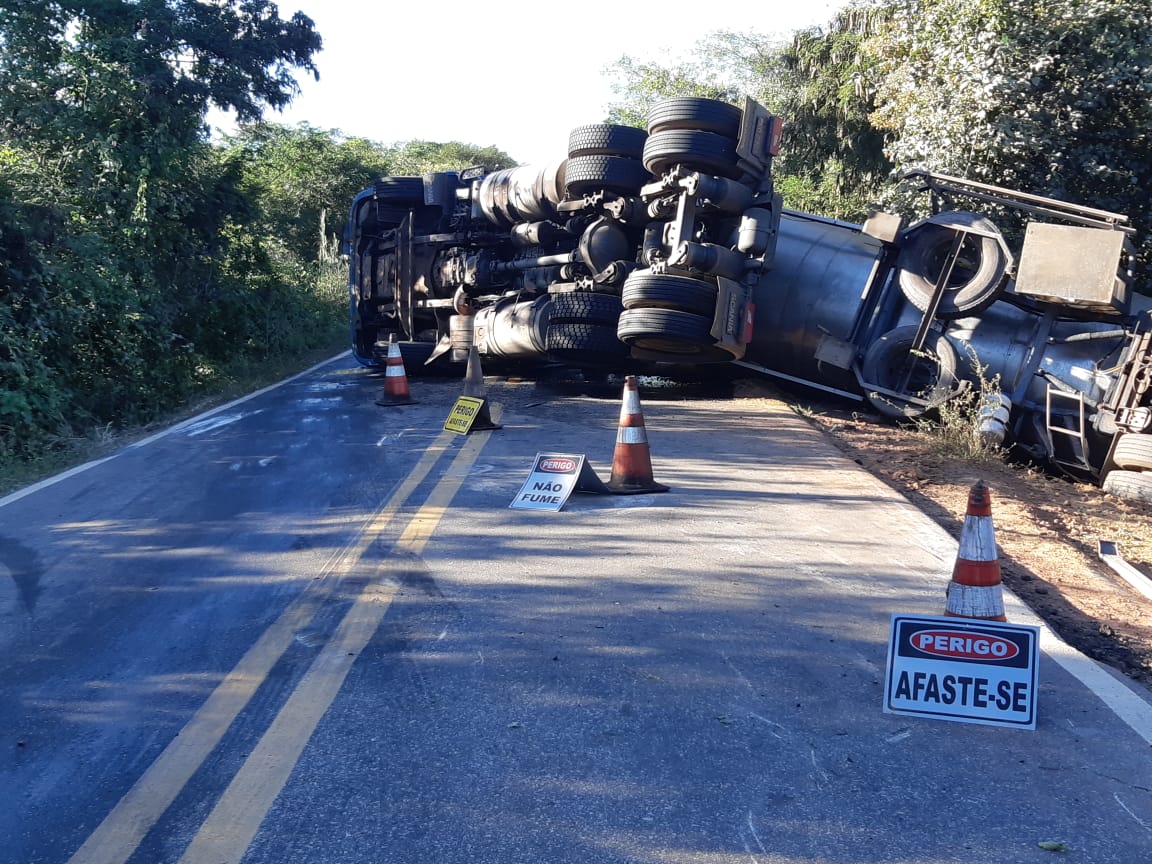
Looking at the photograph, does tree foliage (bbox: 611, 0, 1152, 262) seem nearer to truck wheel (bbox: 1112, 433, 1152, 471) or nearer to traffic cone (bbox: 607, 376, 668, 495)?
truck wheel (bbox: 1112, 433, 1152, 471)

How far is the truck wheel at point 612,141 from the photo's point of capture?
1098 centimetres

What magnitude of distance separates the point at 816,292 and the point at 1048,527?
14.2 feet

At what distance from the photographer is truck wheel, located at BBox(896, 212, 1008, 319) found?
29.7 ft

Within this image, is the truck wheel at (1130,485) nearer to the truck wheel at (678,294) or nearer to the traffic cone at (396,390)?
the truck wheel at (678,294)

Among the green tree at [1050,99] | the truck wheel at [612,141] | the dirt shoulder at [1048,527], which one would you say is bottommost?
the dirt shoulder at [1048,527]

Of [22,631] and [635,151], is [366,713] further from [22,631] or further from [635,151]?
[635,151]

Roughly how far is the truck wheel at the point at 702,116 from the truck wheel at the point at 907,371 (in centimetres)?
266

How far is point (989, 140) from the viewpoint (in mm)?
12141

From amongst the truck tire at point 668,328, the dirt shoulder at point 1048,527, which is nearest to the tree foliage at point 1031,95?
the truck tire at point 668,328

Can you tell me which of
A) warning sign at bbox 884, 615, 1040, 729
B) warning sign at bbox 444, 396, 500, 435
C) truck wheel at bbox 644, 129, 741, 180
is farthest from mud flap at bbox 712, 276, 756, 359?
warning sign at bbox 884, 615, 1040, 729

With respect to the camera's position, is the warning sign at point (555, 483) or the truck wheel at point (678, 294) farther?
the truck wheel at point (678, 294)

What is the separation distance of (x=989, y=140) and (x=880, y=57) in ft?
15.7

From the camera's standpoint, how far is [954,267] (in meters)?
9.59

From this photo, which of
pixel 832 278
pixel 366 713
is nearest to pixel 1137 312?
pixel 832 278
